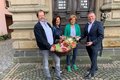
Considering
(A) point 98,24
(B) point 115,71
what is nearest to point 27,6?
(A) point 98,24

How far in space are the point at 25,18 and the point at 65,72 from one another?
240 centimetres

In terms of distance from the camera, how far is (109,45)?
235 inches

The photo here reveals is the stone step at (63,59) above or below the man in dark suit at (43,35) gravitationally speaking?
below

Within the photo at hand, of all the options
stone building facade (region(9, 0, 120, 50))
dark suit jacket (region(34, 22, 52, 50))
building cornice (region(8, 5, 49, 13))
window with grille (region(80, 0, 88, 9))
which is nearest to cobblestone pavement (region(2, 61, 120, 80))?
stone building facade (region(9, 0, 120, 50))

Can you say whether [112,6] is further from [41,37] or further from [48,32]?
[41,37]

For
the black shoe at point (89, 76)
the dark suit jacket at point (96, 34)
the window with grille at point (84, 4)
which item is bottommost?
the black shoe at point (89, 76)

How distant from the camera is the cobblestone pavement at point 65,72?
4692 mm

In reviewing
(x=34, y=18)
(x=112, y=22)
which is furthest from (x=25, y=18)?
(x=112, y=22)

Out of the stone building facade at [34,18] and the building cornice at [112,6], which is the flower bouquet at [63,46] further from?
the building cornice at [112,6]

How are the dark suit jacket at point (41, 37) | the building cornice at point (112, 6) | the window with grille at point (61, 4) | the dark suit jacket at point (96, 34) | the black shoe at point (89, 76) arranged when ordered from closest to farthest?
the dark suit jacket at point (41, 37)
the dark suit jacket at point (96, 34)
the black shoe at point (89, 76)
the building cornice at point (112, 6)
the window with grille at point (61, 4)

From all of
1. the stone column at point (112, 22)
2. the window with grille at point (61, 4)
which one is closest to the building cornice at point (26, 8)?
the window with grille at point (61, 4)

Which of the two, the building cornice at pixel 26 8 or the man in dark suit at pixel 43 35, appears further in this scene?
the building cornice at pixel 26 8

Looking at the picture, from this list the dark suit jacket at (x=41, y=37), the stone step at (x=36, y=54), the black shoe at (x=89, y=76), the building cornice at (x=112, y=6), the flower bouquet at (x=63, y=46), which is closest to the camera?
the dark suit jacket at (x=41, y=37)

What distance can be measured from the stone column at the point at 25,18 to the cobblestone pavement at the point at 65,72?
84cm
